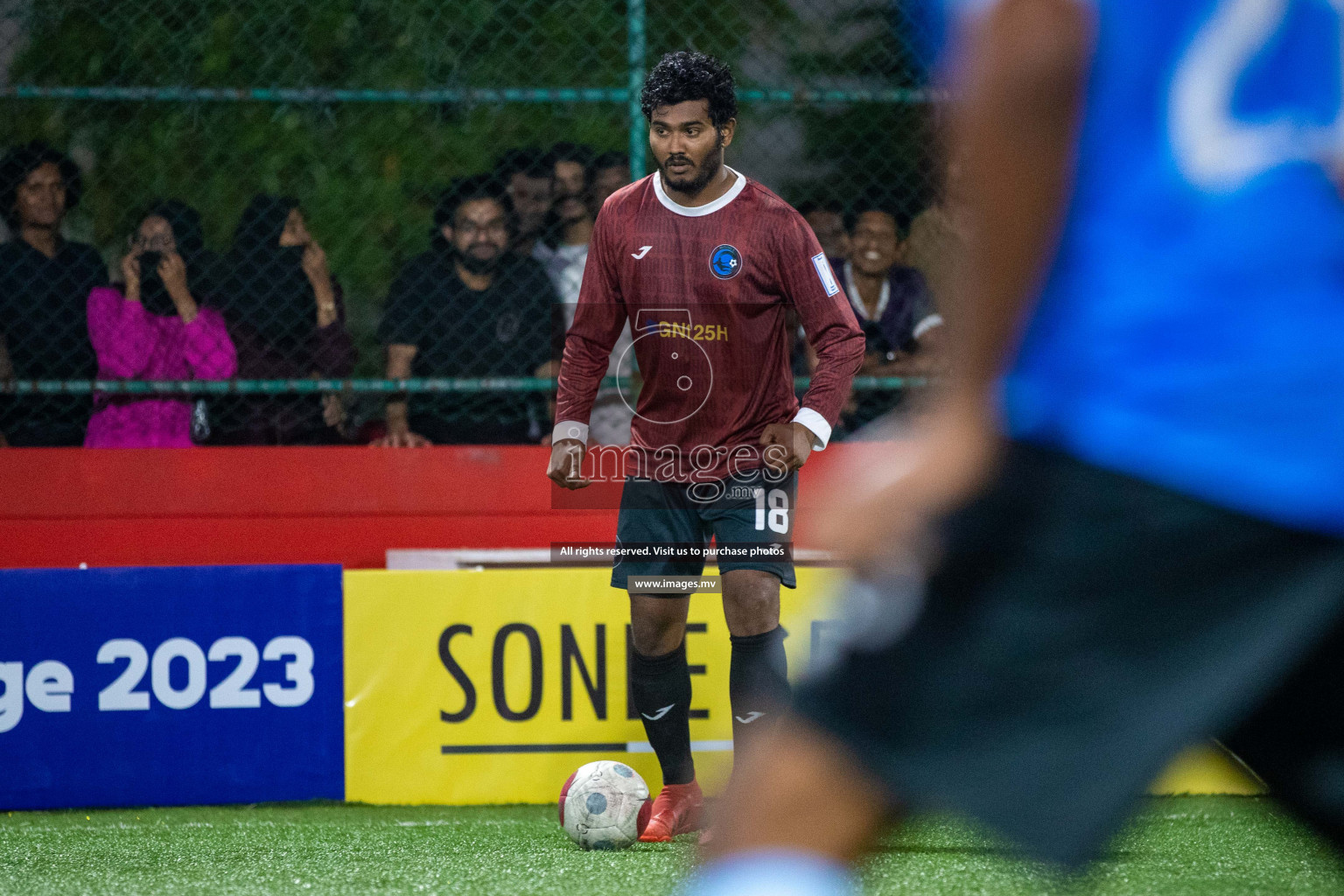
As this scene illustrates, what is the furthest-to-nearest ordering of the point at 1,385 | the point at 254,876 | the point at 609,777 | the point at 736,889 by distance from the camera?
the point at 1,385
the point at 609,777
the point at 254,876
the point at 736,889

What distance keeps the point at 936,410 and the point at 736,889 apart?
43cm

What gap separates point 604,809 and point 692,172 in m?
1.87

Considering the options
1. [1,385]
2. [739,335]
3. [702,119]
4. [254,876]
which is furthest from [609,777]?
[1,385]

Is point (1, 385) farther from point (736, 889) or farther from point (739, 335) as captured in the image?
point (736, 889)

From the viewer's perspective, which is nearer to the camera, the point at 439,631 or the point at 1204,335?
the point at 1204,335

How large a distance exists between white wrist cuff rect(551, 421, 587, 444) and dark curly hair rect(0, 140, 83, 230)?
2.49 meters

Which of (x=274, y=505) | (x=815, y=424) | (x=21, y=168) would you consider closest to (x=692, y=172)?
(x=815, y=424)

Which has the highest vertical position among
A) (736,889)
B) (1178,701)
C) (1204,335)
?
(1204,335)

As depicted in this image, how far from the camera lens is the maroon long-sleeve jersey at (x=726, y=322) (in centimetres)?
434

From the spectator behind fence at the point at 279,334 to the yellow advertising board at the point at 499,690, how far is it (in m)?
0.92

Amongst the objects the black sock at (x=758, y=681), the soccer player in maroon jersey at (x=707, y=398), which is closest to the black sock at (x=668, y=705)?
the soccer player in maroon jersey at (x=707, y=398)

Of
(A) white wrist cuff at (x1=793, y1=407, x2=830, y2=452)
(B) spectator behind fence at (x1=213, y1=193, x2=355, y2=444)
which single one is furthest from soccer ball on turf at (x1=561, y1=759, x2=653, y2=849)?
(B) spectator behind fence at (x1=213, y1=193, x2=355, y2=444)

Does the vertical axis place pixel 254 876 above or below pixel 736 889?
below

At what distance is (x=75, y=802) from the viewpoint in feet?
16.5
